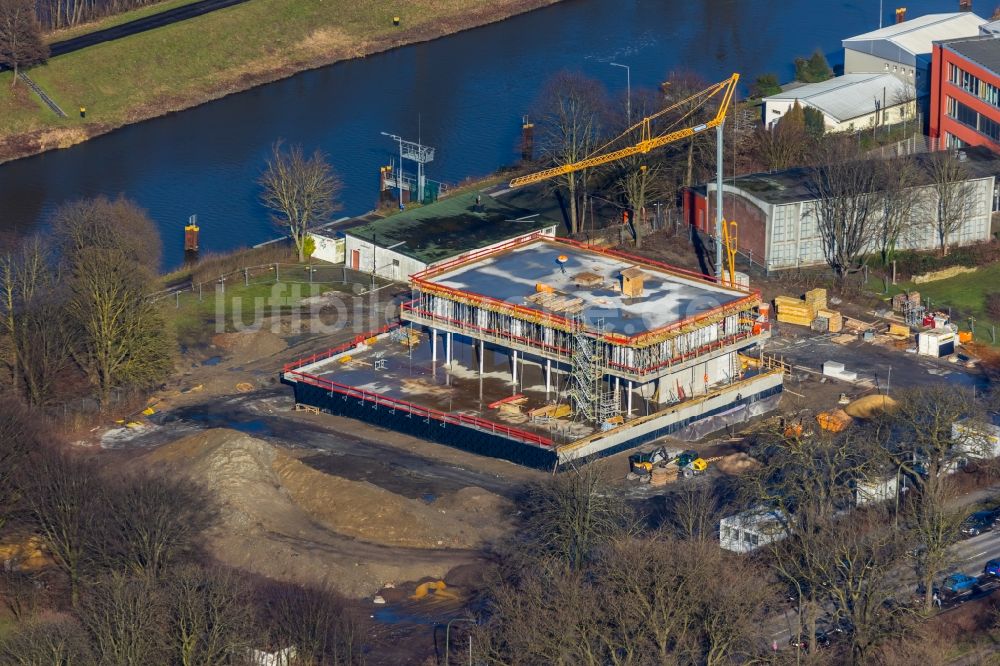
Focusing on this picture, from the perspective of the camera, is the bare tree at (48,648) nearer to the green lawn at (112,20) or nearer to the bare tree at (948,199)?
the bare tree at (948,199)

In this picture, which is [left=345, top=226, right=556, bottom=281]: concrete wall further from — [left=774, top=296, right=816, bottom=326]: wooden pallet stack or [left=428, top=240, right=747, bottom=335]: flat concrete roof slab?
[left=774, top=296, right=816, bottom=326]: wooden pallet stack

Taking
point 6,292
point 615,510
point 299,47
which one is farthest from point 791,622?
point 299,47

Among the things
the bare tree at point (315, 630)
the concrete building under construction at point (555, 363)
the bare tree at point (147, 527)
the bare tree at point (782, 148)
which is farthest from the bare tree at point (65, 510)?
the bare tree at point (782, 148)

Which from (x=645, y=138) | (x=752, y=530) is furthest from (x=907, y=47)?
(x=752, y=530)

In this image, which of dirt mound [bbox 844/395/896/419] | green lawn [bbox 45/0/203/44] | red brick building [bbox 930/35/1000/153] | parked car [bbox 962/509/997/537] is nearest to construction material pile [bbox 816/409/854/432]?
dirt mound [bbox 844/395/896/419]

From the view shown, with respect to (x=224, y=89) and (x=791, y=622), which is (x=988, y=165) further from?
(x=224, y=89)

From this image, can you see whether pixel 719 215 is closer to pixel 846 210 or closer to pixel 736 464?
pixel 846 210

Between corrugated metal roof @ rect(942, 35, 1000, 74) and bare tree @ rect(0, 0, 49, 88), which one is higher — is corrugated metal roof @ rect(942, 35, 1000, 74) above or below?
above
